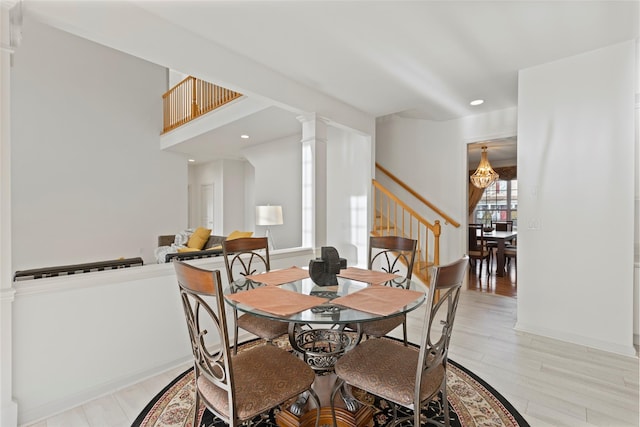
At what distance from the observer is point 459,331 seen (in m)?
3.05

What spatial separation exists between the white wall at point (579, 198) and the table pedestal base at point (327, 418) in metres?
2.25

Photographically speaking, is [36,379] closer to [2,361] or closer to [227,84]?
[2,361]

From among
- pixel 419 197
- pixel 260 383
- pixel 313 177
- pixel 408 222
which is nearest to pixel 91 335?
pixel 260 383

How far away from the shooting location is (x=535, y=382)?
7.07 ft

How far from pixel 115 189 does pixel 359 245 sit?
15.5ft

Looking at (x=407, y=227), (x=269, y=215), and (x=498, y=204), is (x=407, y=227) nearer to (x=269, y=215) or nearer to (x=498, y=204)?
(x=269, y=215)

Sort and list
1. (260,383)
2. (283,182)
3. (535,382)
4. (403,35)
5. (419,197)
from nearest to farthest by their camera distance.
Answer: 1. (260,383)
2. (535,382)
3. (403,35)
4. (419,197)
5. (283,182)

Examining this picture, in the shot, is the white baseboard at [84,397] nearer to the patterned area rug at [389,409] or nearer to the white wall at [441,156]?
the patterned area rug at [389,409]

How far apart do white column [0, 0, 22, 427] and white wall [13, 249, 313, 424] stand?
3.0 inches

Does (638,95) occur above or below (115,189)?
above

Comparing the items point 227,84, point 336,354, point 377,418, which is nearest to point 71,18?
point 227,84

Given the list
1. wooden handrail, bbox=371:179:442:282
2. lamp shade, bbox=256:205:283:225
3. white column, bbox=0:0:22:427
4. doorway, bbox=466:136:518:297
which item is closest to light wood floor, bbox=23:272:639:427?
white column, bbox=0:0:22:427

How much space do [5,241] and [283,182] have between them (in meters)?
4.47

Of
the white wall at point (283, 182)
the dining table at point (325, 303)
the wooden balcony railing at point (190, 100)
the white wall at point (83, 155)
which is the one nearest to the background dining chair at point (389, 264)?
the dining table at point (325, 303)
